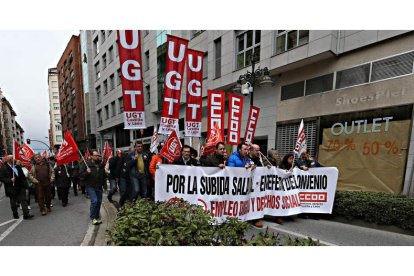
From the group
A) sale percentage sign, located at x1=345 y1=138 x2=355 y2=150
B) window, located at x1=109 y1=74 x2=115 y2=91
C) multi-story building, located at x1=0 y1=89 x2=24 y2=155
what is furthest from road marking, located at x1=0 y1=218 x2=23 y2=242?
multi-story building, located at x1=0 y1=89 x2=24 y2=155

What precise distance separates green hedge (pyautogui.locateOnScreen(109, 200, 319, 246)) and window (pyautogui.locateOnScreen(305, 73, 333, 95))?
8551mm

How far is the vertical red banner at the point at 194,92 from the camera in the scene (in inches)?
247

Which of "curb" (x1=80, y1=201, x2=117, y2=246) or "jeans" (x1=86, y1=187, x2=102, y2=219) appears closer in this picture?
"curb" (x1=80, y1=201, x2=117, y2=246)

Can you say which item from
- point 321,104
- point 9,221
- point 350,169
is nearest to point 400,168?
point 350,169

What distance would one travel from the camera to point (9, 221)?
5.15 metres

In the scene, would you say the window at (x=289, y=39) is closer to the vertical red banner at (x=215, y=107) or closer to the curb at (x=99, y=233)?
the vertical red banner at (x=215, y=107)

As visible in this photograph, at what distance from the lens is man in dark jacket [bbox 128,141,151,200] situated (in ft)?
17.2

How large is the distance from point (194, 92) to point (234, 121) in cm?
171

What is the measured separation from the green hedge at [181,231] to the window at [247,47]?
10613mm

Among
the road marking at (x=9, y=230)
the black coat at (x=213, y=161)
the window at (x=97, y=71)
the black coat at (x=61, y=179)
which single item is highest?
the window at (x=97, y=71)

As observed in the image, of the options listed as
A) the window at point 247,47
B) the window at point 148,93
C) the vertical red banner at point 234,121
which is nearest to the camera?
the vertical red banner at point 234,121

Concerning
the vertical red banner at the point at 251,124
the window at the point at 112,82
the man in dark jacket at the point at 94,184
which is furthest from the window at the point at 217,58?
the window at the point at 112,82

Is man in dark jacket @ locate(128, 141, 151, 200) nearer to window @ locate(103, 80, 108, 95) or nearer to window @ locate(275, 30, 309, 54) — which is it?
window @ locate(275, 30, 309, 54)

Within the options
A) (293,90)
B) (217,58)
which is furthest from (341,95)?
(217,58)
